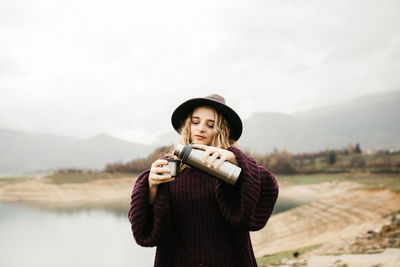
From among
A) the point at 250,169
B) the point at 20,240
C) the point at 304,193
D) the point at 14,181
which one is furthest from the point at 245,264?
the point at 14,181

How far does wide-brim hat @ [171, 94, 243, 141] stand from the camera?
1905mm

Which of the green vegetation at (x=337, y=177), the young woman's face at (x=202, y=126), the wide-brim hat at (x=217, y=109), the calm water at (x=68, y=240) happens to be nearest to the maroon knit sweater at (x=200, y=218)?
the young woman's face at (x=202, y=126)

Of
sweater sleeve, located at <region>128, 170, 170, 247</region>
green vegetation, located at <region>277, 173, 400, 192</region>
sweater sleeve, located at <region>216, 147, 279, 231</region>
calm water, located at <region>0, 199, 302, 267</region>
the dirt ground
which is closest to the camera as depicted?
sweater sleeve, located at <region>216, 147, 279, 231</region>

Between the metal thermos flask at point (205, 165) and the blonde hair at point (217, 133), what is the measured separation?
1.03 feet

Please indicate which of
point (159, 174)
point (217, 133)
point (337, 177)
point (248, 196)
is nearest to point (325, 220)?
point (217, 133)

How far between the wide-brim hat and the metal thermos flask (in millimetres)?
423

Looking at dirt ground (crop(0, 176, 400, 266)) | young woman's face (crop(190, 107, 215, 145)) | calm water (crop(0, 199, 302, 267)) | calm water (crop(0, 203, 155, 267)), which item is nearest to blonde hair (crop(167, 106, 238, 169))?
young woman's face (crop(190, 107, 215, 145))

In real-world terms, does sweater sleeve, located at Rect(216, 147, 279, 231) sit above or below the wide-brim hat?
below

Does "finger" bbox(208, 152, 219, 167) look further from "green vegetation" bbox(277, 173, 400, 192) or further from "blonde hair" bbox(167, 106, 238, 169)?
"green vegetation" bbox(277, 173, 400, 192)

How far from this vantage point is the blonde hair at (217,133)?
1.90 m

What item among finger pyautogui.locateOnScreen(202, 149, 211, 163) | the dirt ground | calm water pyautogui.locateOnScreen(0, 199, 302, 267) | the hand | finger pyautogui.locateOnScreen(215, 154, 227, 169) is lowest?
calm water pyautogui.locateOnScreen(0, 199, 302, 267)

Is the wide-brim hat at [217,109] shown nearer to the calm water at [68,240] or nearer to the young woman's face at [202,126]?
the young woman's face at [202,126]

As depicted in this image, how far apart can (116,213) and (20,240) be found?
38.3 feet

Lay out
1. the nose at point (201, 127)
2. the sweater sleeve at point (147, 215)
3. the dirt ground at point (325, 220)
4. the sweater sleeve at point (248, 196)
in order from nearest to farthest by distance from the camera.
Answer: the sweater sleeve at point (248, 196) < the sweater sleeve at point (147, 215) < the nose at point (201, 127) < the dirt ground at point (325, 220)
